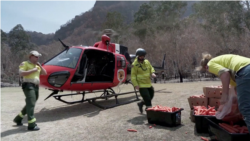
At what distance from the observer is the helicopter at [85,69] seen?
5297 mm

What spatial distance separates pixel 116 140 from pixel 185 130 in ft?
4.24

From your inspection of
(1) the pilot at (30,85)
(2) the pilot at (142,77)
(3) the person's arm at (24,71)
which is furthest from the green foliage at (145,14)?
(3) the person's arm at (24,71)

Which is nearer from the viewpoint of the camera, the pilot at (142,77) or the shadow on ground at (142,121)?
the shadow on ground at (142,121)

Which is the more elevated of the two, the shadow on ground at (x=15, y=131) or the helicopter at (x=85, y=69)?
the helicopter at (x=85, y=69)

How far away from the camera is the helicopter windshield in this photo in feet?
18.2

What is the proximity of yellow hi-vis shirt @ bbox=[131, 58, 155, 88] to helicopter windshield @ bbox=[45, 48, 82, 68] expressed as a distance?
1.84m

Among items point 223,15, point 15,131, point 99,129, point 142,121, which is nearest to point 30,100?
point 15,131

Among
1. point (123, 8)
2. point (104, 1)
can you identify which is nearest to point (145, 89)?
point (123, 8)

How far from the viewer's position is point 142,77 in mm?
4777

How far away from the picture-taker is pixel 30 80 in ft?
13.7

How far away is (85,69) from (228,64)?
4276 millimetres

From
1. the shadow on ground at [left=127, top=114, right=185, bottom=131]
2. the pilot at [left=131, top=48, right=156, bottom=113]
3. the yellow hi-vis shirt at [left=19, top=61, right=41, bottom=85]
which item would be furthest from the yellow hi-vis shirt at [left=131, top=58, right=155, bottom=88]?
the yellow hi-vis shirt at [left=19, top=61, right=41, bottom=85]

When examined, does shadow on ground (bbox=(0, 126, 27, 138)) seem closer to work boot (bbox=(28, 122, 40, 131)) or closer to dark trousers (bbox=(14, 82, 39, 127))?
work boot (bbox=(28, 122, 40, 131))

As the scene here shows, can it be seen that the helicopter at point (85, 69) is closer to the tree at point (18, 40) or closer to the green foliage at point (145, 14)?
the green foliage at point (145, 14)
